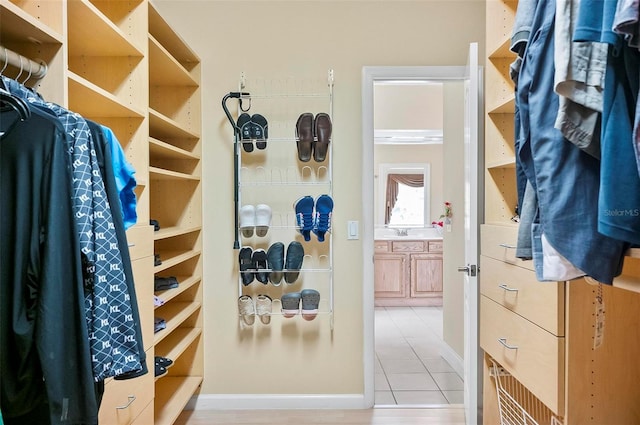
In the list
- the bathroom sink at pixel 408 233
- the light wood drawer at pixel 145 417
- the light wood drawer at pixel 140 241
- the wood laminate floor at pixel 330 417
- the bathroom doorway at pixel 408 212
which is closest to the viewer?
the light wood drawer at pixel 140 241

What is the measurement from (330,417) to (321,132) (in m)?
1.66

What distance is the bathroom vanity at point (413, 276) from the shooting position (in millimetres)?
5098

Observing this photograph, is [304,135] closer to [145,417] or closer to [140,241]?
[140,241]

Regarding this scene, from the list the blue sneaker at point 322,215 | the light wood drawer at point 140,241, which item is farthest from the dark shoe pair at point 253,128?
the light wood drawer at point 140,241

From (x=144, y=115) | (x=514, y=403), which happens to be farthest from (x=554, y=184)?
(x=144, y=115)

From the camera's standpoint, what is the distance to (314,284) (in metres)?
2.55

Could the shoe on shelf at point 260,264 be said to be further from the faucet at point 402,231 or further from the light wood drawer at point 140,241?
the faucet at point 402,231

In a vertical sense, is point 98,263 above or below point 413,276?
above

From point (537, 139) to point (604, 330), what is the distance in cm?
87

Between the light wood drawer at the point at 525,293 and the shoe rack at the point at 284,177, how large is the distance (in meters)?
0.96

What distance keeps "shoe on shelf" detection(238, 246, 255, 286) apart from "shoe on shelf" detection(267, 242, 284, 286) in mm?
111

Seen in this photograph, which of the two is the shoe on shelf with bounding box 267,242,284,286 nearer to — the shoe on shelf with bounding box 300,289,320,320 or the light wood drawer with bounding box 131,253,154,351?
the shoe on shelf with bounding box 300,289,320,320

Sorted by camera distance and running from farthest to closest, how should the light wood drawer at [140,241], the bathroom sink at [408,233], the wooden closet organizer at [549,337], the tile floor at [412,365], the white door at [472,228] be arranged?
the bathroom sink at [408,233] → the tile floor at [412,365] → the white door at [472,228] → the light wood drawer at [140,241] → the wooden closet organizer at [549,337]

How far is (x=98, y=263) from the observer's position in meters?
1.00
